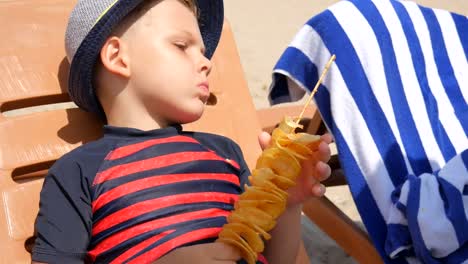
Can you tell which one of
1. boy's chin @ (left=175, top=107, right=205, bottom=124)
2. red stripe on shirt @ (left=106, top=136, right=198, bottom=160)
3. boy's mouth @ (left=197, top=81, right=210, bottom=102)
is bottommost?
red stripe on shirt @ (left=106, top=136, right=198, bottom=160)

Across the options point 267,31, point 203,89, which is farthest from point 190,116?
point 267,31

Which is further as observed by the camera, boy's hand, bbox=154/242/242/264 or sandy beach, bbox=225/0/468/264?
sandy beach, bbox=225/0/468/264

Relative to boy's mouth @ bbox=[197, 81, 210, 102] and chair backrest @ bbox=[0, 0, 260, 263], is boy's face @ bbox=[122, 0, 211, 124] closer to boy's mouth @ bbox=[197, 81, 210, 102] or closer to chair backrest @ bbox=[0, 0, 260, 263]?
boy's mouth @ bbox=[197, 81, 210, 102]

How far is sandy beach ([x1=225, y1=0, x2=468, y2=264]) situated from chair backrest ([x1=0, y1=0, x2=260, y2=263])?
1105mm

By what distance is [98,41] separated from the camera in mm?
1790

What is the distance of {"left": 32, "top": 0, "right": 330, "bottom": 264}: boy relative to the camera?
5.14 feet

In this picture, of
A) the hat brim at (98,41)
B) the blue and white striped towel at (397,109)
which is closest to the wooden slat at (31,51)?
the hat brim at (98,41)

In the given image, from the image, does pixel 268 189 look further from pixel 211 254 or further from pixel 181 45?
pixel 181 45

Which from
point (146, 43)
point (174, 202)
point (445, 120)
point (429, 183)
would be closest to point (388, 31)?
point (445, 120)

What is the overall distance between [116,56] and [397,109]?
99cm

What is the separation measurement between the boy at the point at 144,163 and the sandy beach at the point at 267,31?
4.91ft

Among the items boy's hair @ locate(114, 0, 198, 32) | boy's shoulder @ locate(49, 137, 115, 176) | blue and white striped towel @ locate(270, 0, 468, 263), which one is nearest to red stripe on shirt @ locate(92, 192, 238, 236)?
boy's shoulder @ locate(49, 137, 115, 176)

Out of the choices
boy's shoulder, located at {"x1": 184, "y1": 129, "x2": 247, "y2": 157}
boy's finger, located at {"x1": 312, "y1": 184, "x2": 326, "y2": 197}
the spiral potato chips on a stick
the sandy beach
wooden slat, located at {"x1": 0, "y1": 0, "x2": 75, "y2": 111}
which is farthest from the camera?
the sandy beach

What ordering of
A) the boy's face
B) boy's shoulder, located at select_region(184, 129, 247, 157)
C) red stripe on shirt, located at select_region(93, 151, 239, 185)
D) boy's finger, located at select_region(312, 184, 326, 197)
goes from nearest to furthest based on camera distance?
boy's finger, located at select_region(312, 184, 326, 197), red stripe on shirt, located at select_region(93, 151, 239, 185), the boy's face, boy's shoulder, located at select_region(184, 129, 247, 157)
